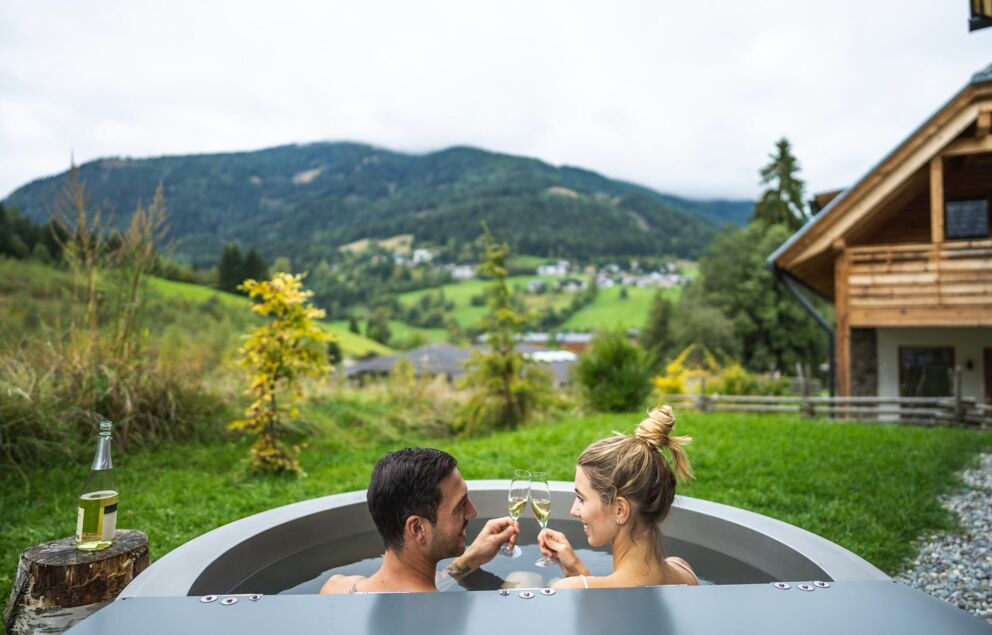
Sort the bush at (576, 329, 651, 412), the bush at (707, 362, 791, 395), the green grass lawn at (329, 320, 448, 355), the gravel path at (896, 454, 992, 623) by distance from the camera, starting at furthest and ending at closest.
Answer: the green grass lawn at (329, 320, 448, 355) < the bush at (707, 362, 791, 395) < the bush at (576, 329, 651, 412) < the gravel path at (896, 454, 992, 623)

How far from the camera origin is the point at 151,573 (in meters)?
1.67

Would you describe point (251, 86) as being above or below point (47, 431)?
above

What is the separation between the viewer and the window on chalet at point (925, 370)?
1037 centimetres

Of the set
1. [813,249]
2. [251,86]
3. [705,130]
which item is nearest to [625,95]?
[705,130]

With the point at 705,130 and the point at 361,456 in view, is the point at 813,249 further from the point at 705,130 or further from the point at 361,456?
the point at 705,130

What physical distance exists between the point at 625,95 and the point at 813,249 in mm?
77148

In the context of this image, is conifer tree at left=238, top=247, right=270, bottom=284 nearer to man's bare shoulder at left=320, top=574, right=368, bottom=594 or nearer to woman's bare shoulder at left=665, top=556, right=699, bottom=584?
man's bare shoulder at left=320, top=574, right=368, bottom=594

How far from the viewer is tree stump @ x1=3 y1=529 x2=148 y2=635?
1864mm

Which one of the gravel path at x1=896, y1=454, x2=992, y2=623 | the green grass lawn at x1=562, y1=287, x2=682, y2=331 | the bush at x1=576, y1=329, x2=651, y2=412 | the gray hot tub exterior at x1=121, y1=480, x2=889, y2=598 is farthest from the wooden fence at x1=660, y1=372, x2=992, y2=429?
the green grass lawn at x1=562, y1=287, x2=682, y2=331

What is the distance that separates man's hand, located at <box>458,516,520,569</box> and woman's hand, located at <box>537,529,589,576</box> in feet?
0.44

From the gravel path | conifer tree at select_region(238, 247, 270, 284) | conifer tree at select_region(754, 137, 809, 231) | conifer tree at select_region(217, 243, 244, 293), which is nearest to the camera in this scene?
the gravel path

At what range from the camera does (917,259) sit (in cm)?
904

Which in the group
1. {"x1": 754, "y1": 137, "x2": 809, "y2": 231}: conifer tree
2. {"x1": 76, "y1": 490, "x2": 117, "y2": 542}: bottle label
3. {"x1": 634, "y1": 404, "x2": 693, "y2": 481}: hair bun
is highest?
{"x1": 754, "y1": 137, "x2": 809, "y2": 231}: conifer tree

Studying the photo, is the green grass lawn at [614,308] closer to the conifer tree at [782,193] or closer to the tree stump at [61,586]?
the conifer tree at [782,193]
